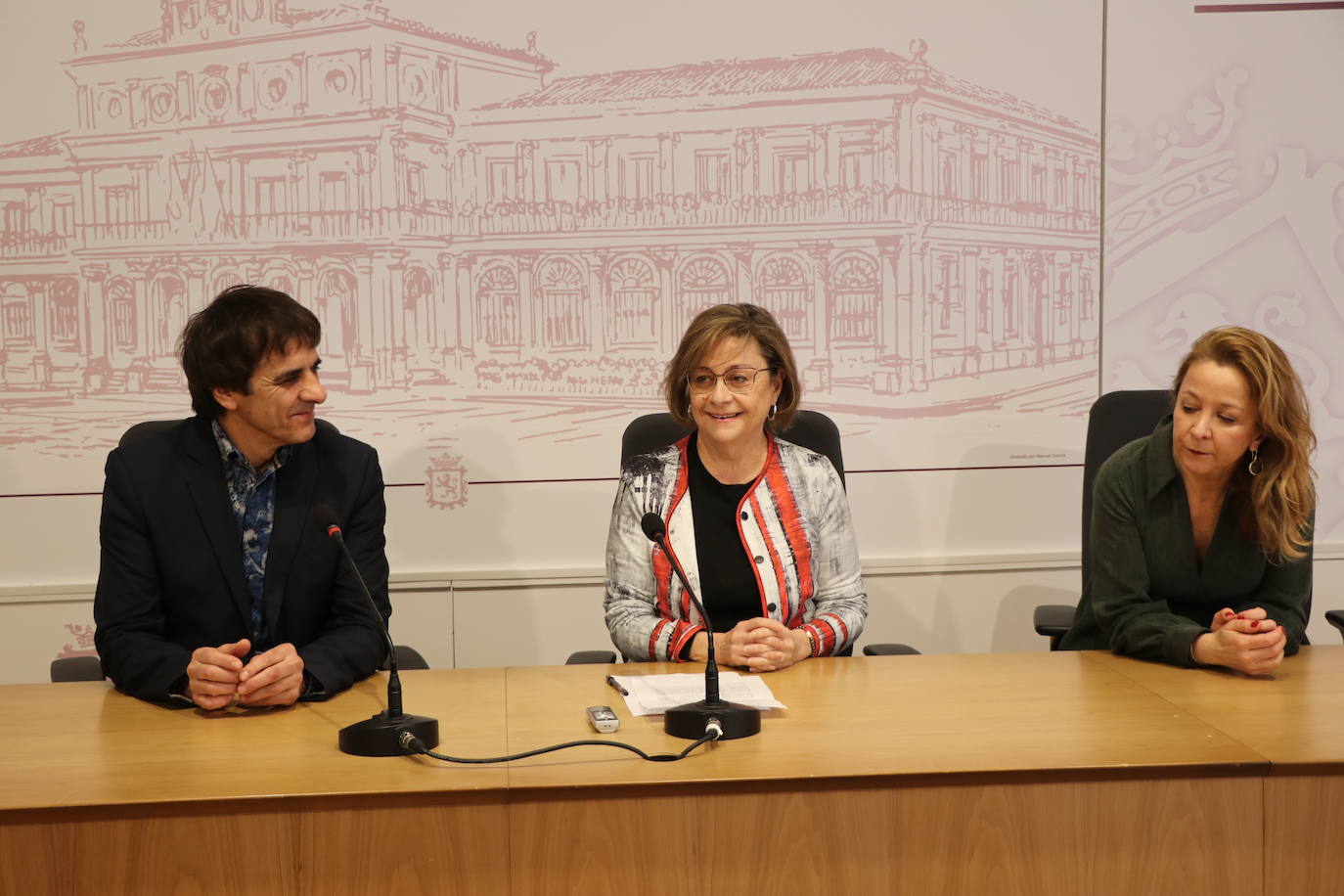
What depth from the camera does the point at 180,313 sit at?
10.9 feet

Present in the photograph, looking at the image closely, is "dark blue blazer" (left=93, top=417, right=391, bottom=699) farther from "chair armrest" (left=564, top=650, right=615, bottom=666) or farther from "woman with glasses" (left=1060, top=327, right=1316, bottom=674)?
"woman with glasses" (left=1060, top=327, right=1316, bottom=674)

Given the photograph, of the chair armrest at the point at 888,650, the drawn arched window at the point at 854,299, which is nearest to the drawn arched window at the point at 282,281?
the drawn arched window at the point at 854,299

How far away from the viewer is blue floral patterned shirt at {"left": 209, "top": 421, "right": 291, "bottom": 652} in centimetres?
229

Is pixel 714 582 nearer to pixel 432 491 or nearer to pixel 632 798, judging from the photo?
pixel 632 798

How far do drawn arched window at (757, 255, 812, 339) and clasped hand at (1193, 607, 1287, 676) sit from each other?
154 centimetres

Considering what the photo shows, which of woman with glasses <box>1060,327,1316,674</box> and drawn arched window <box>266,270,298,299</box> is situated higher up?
drawn arched window <box>266,270,298,299</box>

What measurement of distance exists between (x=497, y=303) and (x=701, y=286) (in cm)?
58

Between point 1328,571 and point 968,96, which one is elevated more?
point 968,96

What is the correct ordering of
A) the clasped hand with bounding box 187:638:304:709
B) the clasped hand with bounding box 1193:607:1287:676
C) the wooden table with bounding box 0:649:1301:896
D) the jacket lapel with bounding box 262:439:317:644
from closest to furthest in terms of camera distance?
the wooden table with bounding box 0:649:1301:896
the clasped hand with bounding box 187:638:304:709
the clasped hand with bounding box 1193:607:1287:676
the jacket lapel with bounding box 262:439:317:644

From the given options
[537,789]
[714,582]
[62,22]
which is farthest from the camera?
[62,22]

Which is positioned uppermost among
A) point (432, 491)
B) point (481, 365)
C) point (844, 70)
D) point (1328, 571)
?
point (844, 70)

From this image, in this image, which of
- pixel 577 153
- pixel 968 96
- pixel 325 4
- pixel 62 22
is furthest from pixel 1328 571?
pixel 62 22

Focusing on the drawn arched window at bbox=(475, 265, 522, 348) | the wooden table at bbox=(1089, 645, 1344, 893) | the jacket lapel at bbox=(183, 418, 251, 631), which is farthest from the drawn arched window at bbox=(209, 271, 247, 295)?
the wooden table at bbox=(1089, 645, 1344, 893)

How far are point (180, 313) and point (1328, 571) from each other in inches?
135
